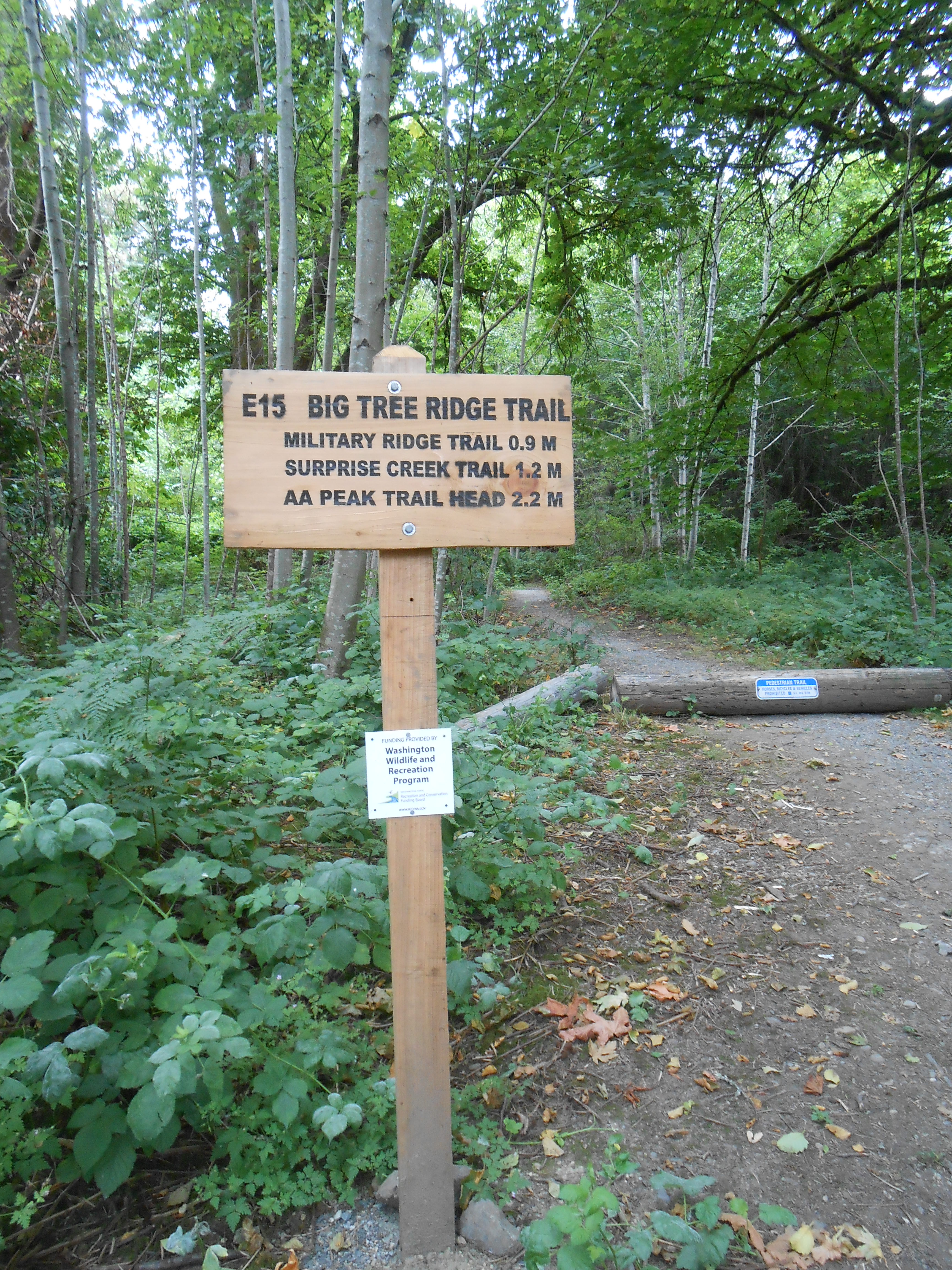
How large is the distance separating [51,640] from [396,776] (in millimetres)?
5670

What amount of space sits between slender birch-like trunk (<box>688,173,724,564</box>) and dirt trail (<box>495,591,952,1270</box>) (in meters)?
5.00

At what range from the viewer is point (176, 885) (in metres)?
1.94

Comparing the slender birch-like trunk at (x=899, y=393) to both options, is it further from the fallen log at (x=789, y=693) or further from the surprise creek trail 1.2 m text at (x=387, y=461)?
the surprise creek trail 1.2 m text at (x=387, y=461)

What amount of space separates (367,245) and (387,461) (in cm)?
429

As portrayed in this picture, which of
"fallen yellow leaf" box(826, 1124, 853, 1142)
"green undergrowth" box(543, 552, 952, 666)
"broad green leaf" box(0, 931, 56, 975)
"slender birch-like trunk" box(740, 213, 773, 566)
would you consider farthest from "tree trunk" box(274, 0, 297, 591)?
"slender birch-like trunk" box(740, 213, 773, 566)

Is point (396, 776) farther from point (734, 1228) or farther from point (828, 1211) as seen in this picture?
point (828, 1211)

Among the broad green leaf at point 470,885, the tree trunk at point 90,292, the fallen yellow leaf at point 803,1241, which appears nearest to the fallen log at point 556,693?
the broad green leaf at point 470,885

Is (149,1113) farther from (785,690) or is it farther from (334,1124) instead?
(785,690)

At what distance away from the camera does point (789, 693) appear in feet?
20.6

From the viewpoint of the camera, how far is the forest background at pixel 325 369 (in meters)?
1.89

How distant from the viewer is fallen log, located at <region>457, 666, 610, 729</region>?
5.01 meters

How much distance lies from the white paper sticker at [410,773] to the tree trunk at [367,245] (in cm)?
353

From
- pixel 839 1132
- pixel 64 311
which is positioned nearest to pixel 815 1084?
pixel 839 1132

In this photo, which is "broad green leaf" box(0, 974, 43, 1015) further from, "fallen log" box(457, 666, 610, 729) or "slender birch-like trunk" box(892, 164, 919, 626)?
"slender birch-like trunk" box(892, 164, 919, 626)
